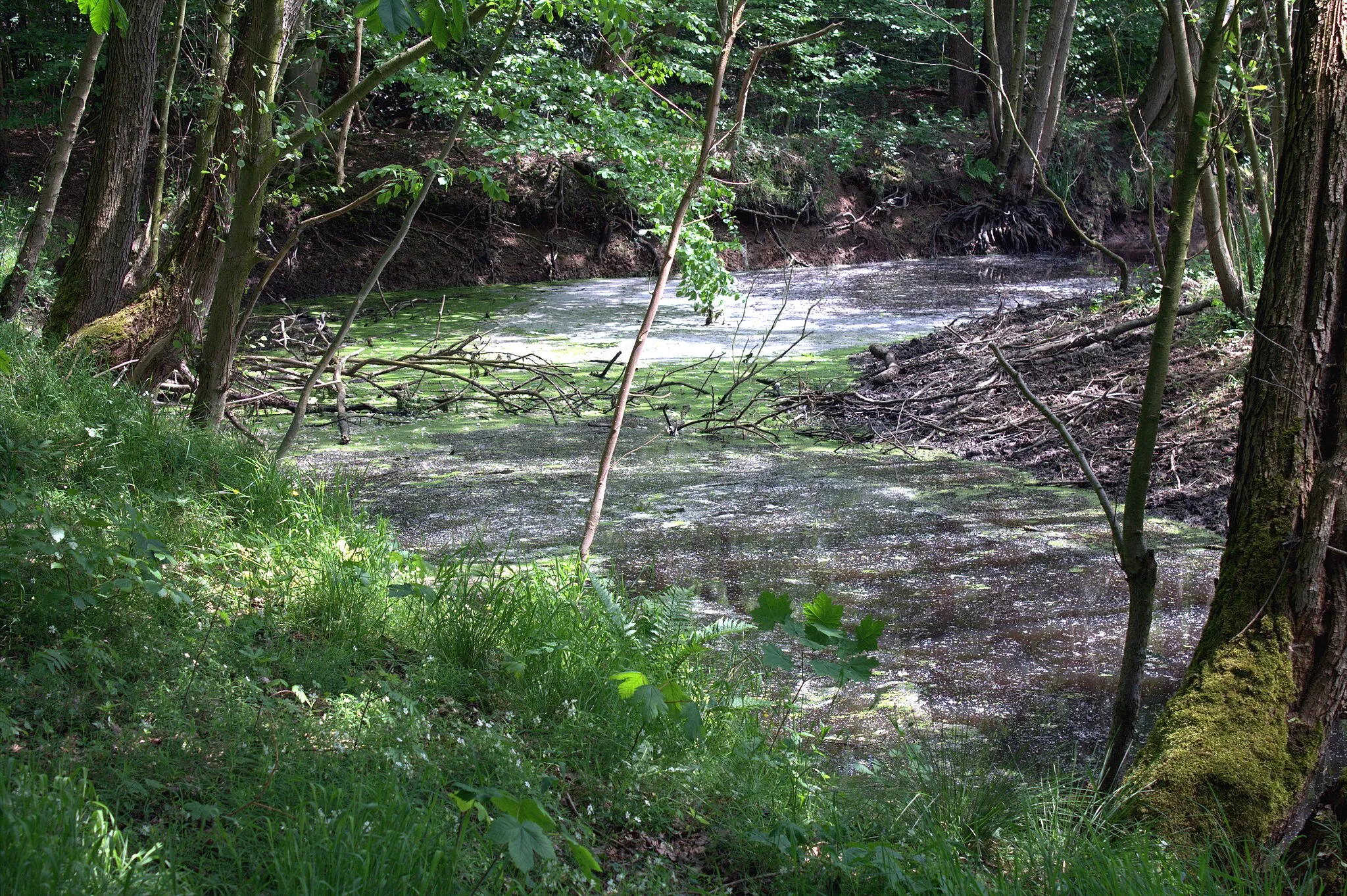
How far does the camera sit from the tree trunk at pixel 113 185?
6812mm

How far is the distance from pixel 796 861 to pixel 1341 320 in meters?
2.01

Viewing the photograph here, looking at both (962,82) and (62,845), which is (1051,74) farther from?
(62,845)

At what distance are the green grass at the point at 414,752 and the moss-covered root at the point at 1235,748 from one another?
4.9 inches

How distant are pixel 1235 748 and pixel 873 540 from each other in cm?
253

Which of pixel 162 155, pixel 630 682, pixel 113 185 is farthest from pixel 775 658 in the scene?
pixel 162 155

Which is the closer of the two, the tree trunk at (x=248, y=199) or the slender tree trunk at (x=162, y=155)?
the tree trunk at (x=248, y=199)

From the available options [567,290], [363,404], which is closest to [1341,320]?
[363,404]

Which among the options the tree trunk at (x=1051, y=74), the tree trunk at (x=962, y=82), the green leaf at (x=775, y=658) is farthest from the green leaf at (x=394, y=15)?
the tree trunk at (x=962, y=82)

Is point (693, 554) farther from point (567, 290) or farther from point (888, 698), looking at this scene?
point (567, 290)

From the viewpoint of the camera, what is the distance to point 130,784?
214 centimetres

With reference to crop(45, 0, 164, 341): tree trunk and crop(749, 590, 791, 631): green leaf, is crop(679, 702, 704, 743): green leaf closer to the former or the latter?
crop(749, 590, 791, 631): green leaf

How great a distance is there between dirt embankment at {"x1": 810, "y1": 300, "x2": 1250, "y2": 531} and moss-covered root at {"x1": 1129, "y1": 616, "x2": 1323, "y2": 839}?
2.69m

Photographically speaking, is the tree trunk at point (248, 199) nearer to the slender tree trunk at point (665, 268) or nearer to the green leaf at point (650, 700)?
the slender tree trunk at point (665, 268)

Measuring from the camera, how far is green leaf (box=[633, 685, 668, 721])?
234cm
